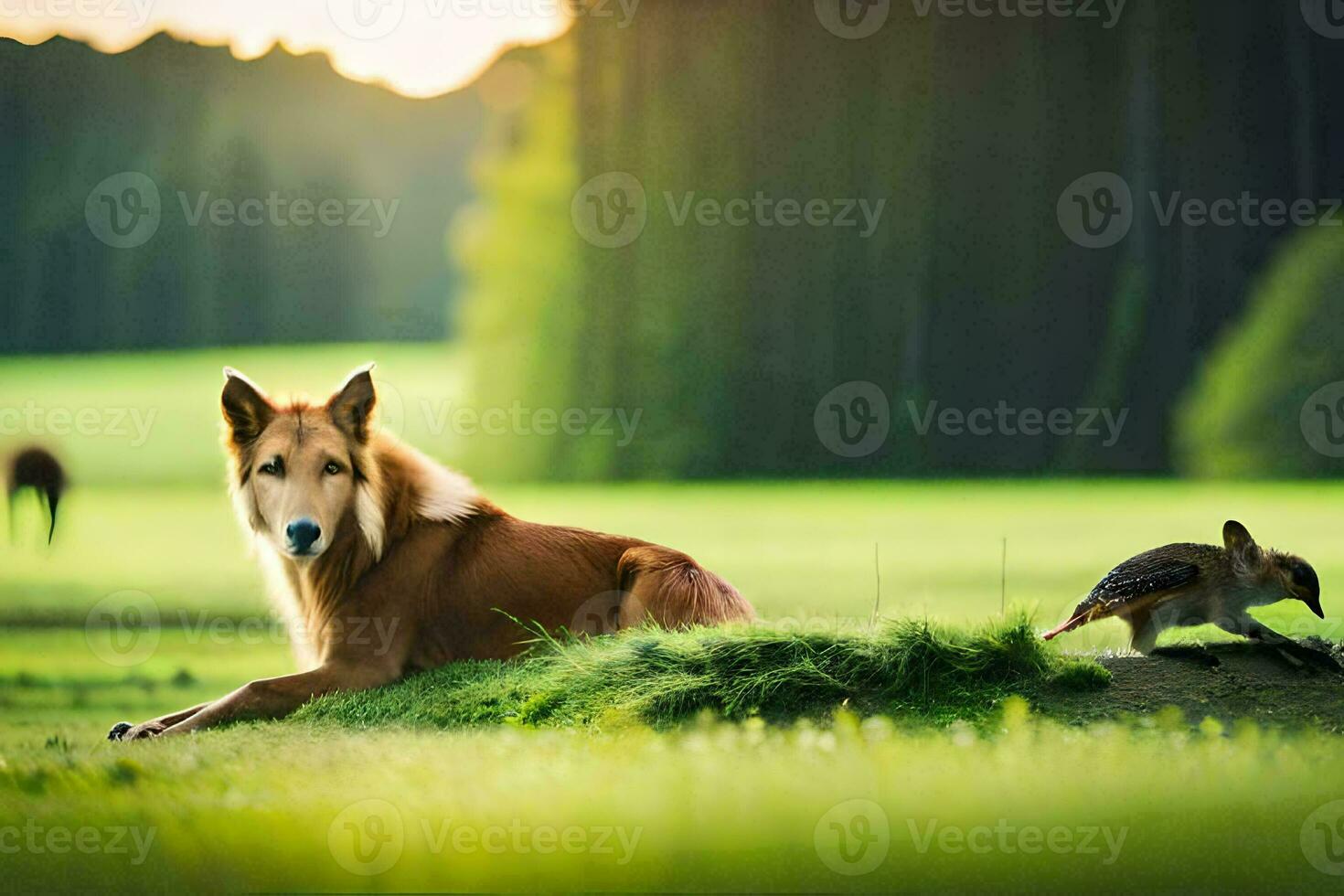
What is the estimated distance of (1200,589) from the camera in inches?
161

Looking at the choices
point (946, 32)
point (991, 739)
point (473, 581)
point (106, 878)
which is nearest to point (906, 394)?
point (946, 32)

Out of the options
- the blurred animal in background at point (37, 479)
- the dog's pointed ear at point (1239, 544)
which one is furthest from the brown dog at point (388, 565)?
the dog's pointed ear at point (1239, 544)

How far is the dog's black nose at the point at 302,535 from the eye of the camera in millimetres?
4156

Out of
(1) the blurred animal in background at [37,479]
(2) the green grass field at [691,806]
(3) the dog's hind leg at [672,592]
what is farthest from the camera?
(1) the blurred animal in background at [37,479]

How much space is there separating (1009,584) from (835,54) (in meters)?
2.94

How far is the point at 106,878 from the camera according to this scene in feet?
10.3

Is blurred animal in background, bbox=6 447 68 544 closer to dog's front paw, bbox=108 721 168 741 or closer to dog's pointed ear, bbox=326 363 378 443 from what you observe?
dog's front paw, bbox=108 721 168 741

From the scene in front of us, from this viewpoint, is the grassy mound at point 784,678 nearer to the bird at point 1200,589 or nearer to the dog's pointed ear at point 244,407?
the bird at point 1200,589

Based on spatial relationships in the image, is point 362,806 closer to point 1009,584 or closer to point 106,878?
point 106,878

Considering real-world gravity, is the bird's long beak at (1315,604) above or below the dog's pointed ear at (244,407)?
below

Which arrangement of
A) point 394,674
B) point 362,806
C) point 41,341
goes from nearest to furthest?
point 362,806 → point 394,674 → point 41,341

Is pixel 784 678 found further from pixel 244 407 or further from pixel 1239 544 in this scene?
pixel 244 407

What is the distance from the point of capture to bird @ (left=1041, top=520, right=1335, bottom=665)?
160 inches

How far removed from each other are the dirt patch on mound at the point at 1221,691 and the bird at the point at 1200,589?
94 millimetres
